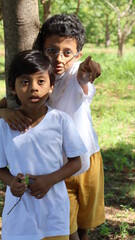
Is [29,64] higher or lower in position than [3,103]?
higher

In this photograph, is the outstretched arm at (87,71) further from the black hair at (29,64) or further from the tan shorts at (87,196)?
the tan shorts at (87,196)

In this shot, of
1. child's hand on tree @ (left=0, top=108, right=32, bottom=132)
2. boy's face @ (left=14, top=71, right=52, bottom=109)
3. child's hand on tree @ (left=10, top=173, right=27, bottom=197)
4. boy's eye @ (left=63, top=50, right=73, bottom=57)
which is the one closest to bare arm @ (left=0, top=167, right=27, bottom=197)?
child's hand on tree @ (left=10, top=173, right=27, bottom=197)

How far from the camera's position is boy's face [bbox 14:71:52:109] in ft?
6.31

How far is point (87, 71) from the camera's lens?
2.13m

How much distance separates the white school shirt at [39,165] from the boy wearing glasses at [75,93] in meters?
0.24

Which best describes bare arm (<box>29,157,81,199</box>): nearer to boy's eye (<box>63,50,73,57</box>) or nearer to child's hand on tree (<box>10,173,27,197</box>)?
child's hand on tree (<box>10,173,27,197</box>)

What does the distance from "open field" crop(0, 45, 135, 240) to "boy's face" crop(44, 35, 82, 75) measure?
1.68 m

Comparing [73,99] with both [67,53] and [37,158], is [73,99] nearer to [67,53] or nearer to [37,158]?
[67,53]

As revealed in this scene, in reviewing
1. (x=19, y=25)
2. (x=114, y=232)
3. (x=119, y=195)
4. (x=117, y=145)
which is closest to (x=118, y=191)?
(x=119, y=195)

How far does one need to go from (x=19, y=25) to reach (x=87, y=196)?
104 centimetres

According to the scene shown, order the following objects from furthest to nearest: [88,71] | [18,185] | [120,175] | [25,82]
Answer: [120,175], [88,71], [25,82], [18,185]

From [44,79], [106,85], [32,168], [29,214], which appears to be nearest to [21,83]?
[44,79]

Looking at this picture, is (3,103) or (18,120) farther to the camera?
(3,103)

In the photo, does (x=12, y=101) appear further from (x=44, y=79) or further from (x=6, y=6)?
(x=6, y=6)
